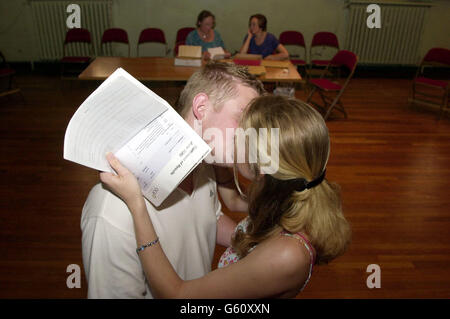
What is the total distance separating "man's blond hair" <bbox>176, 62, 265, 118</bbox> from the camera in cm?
108

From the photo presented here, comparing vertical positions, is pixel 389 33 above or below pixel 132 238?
above

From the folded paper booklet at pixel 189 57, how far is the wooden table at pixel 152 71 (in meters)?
0.08

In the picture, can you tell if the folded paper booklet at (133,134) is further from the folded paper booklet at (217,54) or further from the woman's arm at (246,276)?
the folded paper booklet at (217,54)

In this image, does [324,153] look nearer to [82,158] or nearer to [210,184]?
[210,184]

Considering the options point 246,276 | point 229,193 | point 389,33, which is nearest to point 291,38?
point 389,33

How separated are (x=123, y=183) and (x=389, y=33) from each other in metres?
7.18

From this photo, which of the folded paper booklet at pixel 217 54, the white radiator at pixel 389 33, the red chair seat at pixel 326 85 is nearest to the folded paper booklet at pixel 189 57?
the folded paper booklet at pixel 217 54

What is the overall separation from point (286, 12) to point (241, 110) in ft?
20.1

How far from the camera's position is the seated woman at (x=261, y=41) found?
4.98 metres

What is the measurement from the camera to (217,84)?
1.09 metres

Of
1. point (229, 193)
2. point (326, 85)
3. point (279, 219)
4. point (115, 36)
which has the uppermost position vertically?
point (115, 36)

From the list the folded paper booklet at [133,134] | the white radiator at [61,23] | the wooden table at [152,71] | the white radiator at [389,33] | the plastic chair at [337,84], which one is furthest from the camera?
the white radiator at [389,33]

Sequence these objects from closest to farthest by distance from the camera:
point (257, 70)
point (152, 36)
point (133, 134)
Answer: point (133, 134)
point (257, 70)
point (152, 36)

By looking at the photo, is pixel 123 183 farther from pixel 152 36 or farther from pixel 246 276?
pixel 152 36
